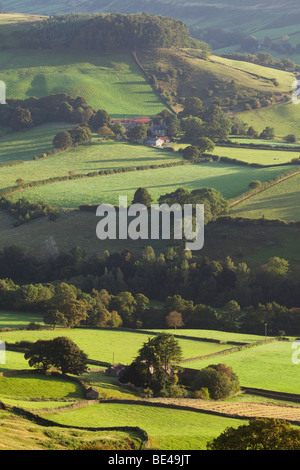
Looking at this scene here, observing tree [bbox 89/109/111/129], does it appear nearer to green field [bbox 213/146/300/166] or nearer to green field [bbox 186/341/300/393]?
green field [bbox 213/146/300/166]

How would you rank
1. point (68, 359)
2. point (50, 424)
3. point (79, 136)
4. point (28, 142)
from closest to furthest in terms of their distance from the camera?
1. point (50, 424)
2. point (68, 359)
3. point (79, 136)
4. point (28, 142)

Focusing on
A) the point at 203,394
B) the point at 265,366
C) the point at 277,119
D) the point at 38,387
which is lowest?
the point at 203,394

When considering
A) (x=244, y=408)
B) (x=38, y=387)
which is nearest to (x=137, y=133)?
(x=38, y=387)

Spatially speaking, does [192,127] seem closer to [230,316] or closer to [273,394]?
[230,316]

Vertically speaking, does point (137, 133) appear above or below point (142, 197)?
above

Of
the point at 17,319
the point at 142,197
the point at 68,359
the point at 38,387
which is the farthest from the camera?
the point at 142,197

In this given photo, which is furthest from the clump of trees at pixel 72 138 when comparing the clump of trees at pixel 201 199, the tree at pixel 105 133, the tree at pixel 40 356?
the tree at pixel 40 356

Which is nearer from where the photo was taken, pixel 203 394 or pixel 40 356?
pixel 203 394
